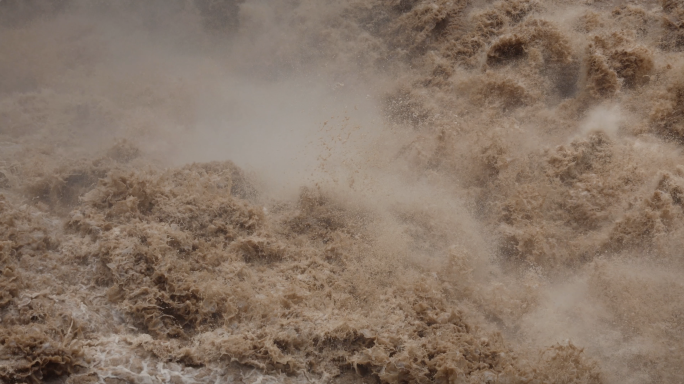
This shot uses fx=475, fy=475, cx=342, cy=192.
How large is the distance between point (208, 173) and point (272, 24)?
2388 millimetres

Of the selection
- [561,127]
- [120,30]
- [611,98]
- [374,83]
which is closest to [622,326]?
[561,127]

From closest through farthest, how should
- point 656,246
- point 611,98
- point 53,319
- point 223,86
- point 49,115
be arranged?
point 53,319 → point 656,246 → point 611,98 → point 49,115 → point 223,86

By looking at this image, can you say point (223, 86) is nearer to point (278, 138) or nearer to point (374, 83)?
point (278, 138)

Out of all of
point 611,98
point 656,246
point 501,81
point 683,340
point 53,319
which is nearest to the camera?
point 53,319

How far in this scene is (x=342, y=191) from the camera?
13.3ft

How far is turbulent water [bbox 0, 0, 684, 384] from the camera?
9.08 ft

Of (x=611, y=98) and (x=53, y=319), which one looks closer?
(x=53, y=319)

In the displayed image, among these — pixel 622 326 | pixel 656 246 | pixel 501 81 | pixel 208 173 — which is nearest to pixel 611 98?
pixel 501 81

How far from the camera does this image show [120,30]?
19.1 ft

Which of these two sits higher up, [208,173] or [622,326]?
[208,173]

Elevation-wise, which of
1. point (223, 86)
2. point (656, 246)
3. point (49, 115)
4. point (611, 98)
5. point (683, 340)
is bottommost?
point (683, 340)

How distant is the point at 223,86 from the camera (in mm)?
5551

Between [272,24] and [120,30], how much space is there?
1.91 metres

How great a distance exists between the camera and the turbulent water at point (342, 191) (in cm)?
277
